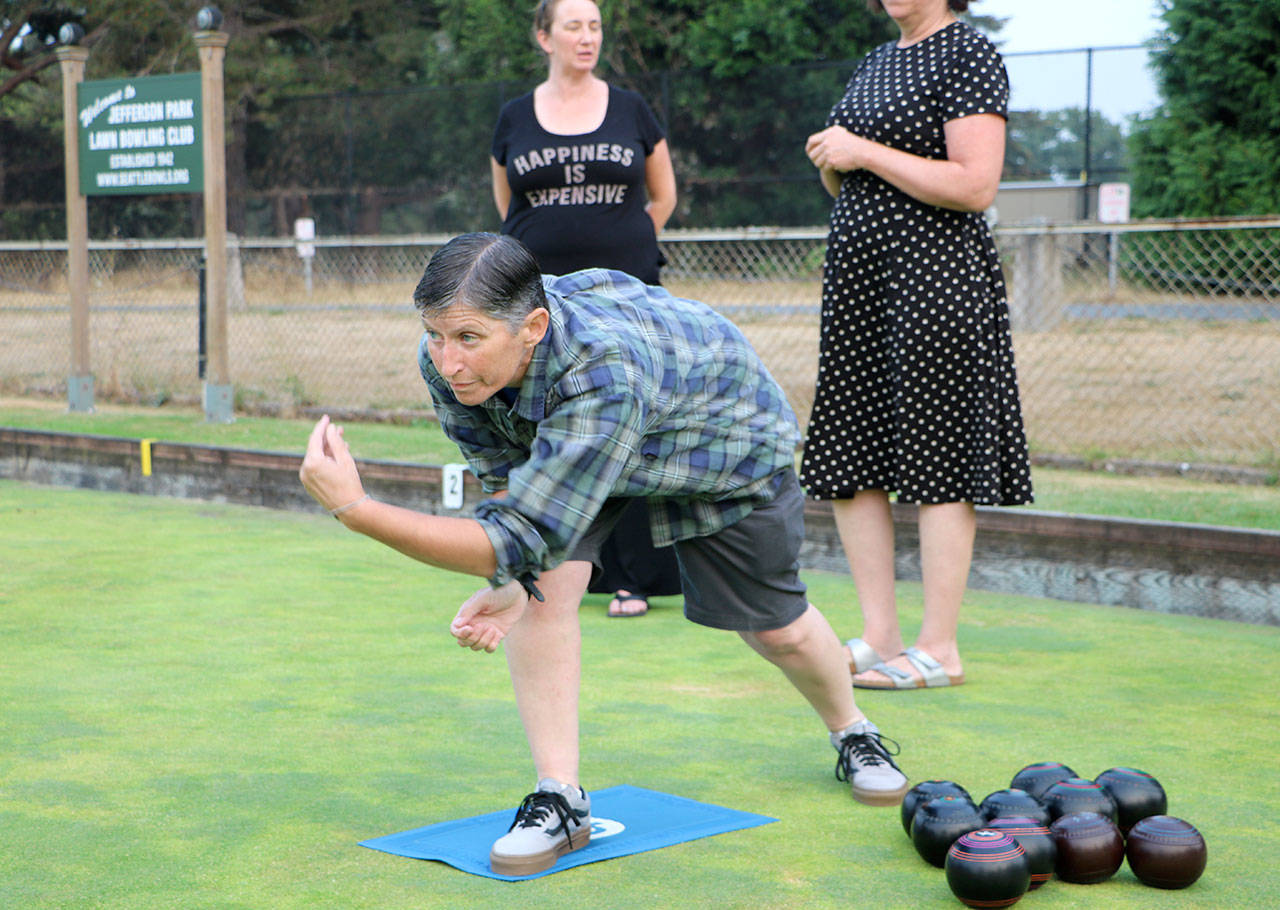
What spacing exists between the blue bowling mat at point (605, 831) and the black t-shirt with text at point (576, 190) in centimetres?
205

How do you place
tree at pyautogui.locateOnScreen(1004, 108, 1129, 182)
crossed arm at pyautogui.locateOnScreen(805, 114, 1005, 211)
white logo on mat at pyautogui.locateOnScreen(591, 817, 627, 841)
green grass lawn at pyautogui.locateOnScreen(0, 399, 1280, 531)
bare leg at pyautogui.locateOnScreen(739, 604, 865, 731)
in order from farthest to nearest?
tree at pyautogui.locateOnScreen(1004, 108, 1129, 182), green grass lawn at pyautogui.locateOnScreen(0, 399, 1280, 531), crossed arm at pyautogui.locateOnScreen(805, 114, 1005, 211), bare leg at pyautogui.locateOnScreen(739, 604, 865, 731), white logo on mat at pyautogui.locateOnScreen(591, 817, 627, 841)

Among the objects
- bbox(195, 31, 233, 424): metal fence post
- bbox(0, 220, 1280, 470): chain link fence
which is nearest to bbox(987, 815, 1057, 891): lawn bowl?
bbox(0, 220, 1280, 470): chain link fence

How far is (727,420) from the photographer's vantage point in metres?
2.82

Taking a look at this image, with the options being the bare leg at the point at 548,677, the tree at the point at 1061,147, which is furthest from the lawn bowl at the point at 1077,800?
the tree at the point at 1061,147

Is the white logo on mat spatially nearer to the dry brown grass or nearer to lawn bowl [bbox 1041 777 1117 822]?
lawn bowl [bbox 1041 777 1117 822]

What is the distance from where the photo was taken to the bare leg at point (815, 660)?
119 inches

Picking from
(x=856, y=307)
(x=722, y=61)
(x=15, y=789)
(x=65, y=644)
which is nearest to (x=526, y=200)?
(x=856, y=307)

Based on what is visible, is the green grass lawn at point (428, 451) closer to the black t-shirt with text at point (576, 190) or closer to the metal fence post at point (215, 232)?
the metal fence post at point (215, 232)

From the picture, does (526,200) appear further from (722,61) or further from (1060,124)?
(722,61)

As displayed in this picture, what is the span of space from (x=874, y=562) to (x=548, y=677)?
150 cm

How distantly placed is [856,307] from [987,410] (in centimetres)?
44

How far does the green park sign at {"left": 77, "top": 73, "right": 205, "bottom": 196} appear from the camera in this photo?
9500 mm

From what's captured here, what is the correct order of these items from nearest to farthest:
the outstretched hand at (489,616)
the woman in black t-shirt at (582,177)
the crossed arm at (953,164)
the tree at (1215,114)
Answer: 1. the outstretched hand at (489,616)
2. the crossed arm at (953,164)
3. the woman in black t-shirt at (582,177)
4. the tree at (1215,114)

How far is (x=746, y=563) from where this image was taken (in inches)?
116
